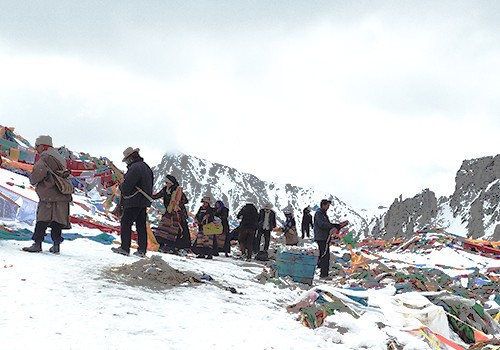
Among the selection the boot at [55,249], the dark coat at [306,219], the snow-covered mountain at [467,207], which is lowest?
the boot at [55,249]

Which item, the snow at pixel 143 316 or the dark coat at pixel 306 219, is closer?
the snow at pixel 143 316

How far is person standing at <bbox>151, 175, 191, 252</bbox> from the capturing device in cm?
996

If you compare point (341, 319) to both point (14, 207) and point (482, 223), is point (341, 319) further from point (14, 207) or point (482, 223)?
point (482, 223)

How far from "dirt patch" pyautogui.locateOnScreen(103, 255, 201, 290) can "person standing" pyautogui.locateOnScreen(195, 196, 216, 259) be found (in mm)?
4784

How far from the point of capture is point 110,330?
11.3ft

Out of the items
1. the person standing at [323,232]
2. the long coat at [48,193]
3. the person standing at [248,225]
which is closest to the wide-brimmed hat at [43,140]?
the long coat at [48,193]

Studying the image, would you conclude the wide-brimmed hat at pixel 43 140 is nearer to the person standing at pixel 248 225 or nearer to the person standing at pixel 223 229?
the person standing at pixel 223 229

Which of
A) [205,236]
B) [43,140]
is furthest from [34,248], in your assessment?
[205,236]

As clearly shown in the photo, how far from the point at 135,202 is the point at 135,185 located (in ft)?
0.89

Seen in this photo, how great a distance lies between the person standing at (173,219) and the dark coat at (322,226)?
2.80 m

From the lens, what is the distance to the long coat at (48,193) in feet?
21.6

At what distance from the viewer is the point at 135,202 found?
766 cm

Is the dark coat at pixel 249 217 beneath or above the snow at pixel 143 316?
above

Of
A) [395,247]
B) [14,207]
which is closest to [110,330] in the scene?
[14,207]
